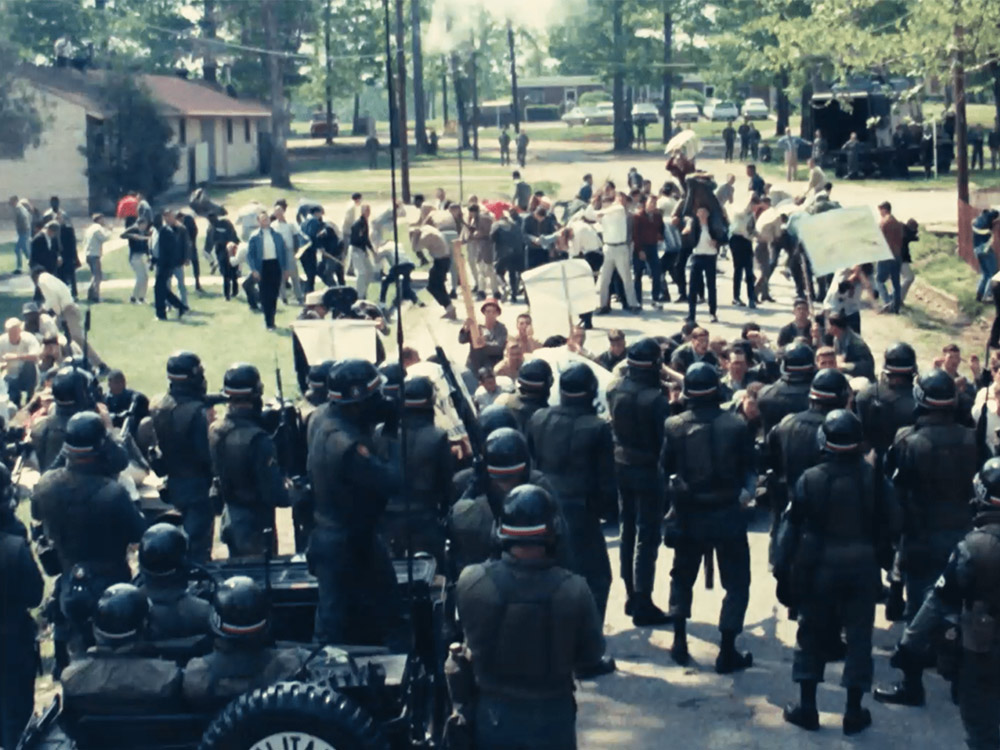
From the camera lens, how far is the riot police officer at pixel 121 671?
22.2 feet

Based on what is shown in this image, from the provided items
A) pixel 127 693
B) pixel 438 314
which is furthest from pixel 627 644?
pixel 438 314

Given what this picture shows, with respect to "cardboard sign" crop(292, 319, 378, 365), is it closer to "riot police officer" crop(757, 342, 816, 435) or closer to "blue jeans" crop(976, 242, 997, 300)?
"riot police officer" crop(757, 342, 816, 435)

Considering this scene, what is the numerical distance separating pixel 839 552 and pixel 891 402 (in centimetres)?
231

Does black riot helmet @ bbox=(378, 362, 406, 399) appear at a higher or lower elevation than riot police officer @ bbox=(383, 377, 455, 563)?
higher

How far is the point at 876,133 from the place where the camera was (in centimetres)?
4603

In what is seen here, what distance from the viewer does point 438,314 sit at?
1012 inches

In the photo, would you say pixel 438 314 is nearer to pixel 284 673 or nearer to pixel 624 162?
pixel 284 673

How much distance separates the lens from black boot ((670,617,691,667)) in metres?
10.4

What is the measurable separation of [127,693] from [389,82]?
2.68 metres

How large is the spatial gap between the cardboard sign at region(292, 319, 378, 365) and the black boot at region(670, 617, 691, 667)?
13.3ft

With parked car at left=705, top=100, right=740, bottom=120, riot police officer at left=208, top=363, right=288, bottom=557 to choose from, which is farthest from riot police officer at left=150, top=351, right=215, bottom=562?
parked car at left=705, top=100, right=740, bottom=120

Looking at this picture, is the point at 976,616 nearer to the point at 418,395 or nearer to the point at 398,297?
the point at 398,297

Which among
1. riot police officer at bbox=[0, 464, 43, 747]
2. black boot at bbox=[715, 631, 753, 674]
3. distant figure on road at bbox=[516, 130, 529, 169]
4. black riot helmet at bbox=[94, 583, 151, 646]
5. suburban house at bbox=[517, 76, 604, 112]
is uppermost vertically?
suburban house at bbox=[517, 76, 604, 112]

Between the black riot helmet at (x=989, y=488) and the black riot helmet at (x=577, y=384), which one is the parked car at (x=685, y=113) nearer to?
the black riot helmet at (x=577, y=384)
